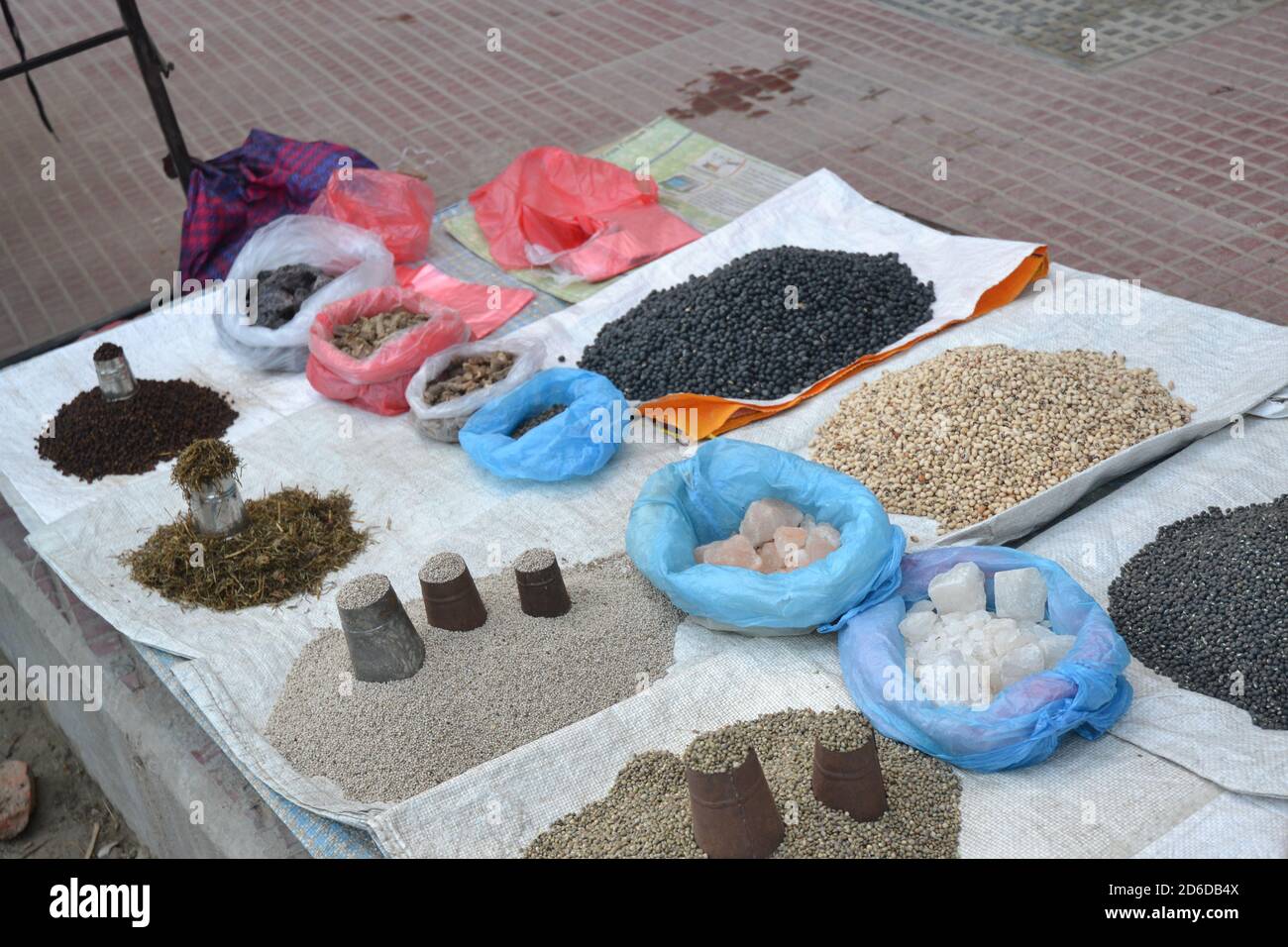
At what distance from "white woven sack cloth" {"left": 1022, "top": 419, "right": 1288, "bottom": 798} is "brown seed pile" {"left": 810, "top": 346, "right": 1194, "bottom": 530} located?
0.12 m

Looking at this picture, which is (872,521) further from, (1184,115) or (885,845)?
(1184,115)

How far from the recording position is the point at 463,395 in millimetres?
3682

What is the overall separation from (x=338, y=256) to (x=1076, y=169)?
2.72 m

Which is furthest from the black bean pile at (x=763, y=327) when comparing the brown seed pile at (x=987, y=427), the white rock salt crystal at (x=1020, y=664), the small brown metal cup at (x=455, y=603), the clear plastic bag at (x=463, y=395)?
the white rock salt crystal at (x=1020, y=664)

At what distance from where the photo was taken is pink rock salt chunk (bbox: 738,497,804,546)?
3.01 meters

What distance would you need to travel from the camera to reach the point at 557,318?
4.16m

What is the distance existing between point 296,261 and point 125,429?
2.81 feet

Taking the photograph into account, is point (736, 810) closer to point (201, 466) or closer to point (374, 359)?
point (201, 466)

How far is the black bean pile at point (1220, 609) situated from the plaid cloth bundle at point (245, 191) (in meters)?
3.11

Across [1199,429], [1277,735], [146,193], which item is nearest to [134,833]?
[1277,735]

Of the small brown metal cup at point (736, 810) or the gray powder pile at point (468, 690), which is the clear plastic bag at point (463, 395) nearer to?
the gray powder pile at point (468, 690)

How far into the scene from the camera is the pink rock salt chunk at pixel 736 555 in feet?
9.62

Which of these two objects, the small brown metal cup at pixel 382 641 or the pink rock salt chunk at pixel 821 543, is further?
→ the pink rock salt chunk at pixel 821 543

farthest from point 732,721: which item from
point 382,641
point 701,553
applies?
point 382,641
